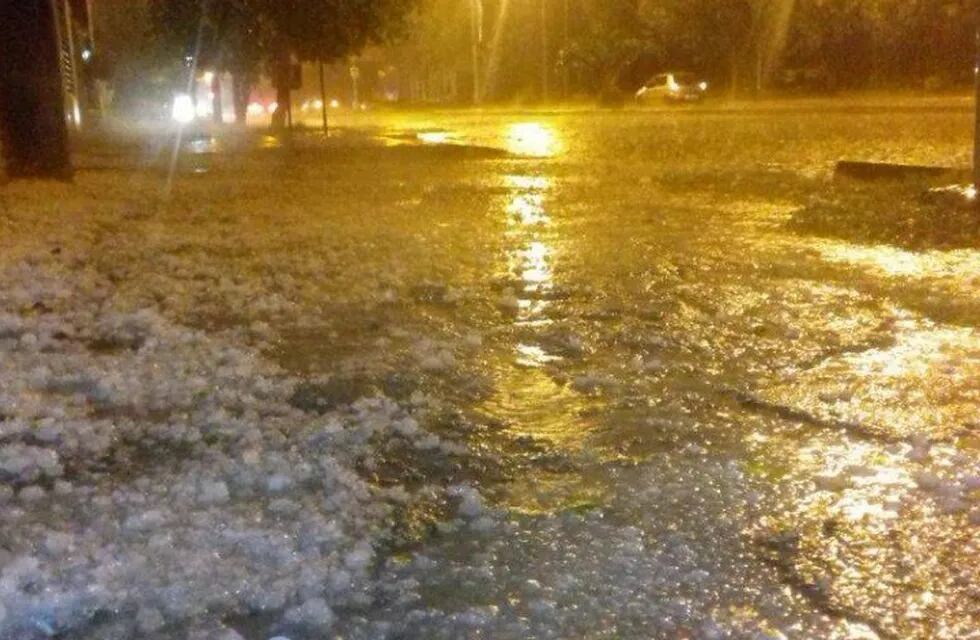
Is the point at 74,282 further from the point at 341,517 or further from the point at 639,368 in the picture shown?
the point at 341,517

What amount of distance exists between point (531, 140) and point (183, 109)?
63.8 feet

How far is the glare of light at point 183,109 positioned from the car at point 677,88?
15.8 m

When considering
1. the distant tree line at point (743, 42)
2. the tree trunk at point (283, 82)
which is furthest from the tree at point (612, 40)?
the tree trunk at point (283, 82)

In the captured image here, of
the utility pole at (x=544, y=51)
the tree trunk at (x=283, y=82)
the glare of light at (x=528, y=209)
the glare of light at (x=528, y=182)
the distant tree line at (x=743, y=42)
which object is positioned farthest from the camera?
the utility pole at (x=544, y=51)

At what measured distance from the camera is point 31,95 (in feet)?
51.4

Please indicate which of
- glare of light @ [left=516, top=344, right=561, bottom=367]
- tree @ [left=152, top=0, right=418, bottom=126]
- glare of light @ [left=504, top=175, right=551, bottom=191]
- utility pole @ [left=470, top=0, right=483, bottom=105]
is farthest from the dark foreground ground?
utility pole @ [left=470, top=0, right=483, bottom=105]

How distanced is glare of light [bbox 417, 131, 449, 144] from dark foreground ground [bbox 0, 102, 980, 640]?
1498cm

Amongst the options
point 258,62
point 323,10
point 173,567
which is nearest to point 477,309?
point 173,567

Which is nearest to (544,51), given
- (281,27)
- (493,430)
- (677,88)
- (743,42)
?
(743,42)

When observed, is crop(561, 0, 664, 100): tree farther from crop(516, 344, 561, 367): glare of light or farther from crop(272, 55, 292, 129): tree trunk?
crop(516, 344, 561, 367): glare of light

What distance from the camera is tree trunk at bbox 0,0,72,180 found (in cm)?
1552

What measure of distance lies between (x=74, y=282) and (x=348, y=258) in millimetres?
2010

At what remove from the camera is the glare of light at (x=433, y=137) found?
26.1 metres

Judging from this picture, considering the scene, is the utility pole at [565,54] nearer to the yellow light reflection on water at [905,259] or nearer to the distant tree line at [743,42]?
the distant tree line at [743,42]
